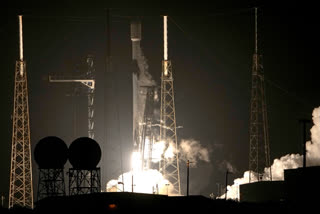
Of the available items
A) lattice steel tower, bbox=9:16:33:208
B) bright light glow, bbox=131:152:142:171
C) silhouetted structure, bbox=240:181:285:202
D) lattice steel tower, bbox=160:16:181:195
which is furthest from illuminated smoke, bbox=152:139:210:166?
lattice steel tower, bbox=9:16:33:208

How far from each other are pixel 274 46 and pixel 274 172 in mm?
18391

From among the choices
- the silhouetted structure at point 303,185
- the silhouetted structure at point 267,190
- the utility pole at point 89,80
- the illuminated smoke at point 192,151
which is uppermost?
the utility pole at point 89,80

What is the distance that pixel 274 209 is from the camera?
5841 centimetres

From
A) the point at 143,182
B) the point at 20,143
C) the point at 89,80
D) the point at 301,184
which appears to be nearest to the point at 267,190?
the point at 143,182

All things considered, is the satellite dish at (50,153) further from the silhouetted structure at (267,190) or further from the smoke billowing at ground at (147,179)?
the silhouetted structure at (267,190)

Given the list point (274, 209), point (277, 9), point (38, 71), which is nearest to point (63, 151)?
point (274, 209)

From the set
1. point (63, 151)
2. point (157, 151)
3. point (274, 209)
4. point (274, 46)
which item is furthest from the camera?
point (274, 46)

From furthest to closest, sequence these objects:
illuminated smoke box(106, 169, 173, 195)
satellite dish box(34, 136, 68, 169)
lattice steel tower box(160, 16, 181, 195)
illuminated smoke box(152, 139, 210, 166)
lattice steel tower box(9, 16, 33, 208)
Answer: illuminated smoke box(152, 139, 210, 166)
illuminated smoke box(106, 169, 173, 195)
lattice steel tower box(160, 16, 181, 195)
lattice steel tower box(9, 16, 33, 208)
satellite dish box(34, 136, 68, 169)

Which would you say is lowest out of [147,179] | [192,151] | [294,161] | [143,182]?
[143,182]

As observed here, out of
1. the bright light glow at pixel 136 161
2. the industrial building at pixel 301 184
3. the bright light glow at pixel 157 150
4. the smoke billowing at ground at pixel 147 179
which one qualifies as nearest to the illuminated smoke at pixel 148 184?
the smoke billowing at ground at pixel 147 179

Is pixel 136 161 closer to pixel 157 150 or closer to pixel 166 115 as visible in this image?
pixel 157 150

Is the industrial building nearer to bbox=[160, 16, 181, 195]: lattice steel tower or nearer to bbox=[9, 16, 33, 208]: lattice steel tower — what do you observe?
bbox=[160, 16, 181, 195]: lattice steel tower

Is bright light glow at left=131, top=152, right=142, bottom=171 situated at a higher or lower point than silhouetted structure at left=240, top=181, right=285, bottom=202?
higher

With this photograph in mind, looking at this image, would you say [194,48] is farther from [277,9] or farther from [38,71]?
[38,71]
